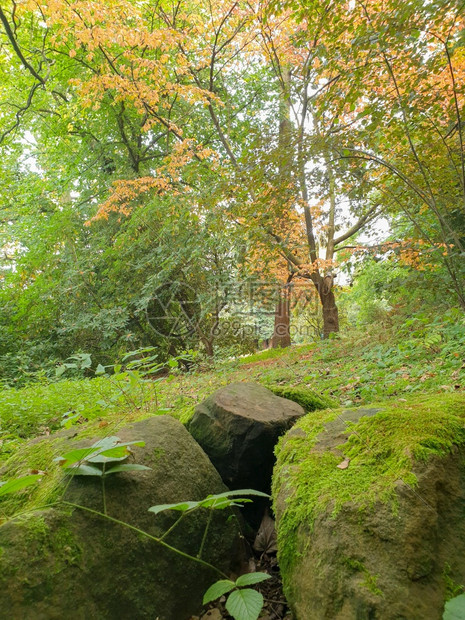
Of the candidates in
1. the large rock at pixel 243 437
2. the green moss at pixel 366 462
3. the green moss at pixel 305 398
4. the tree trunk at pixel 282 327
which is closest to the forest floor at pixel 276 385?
the green moss at pixel 305 398

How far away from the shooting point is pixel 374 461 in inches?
57.8

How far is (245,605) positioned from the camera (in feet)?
3.69

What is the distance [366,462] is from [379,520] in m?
0.30

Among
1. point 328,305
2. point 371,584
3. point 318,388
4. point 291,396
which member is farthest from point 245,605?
point 328,305

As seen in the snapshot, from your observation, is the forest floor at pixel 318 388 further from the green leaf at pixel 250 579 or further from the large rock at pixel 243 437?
the green leaf at pixel 250 579

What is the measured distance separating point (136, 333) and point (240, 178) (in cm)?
719

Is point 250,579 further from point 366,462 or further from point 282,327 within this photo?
point 282,327

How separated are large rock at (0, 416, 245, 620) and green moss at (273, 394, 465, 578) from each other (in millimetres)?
416

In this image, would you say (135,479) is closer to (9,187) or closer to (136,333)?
(136,333)

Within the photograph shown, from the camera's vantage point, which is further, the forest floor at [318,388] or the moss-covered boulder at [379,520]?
the forest floor at [318,388]

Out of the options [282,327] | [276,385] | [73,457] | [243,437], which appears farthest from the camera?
[282,327]

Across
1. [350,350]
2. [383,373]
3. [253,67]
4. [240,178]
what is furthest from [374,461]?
[253,67]

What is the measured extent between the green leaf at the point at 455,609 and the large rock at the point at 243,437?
136cm

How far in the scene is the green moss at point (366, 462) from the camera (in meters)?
1.33
